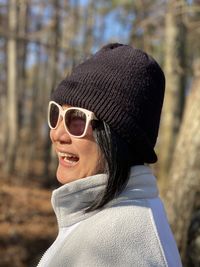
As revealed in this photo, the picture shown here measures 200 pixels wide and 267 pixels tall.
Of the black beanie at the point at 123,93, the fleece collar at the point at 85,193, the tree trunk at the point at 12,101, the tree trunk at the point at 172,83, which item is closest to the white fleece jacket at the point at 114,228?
the fleece collar at the point at 85,193

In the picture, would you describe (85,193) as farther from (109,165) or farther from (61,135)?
(61,135)

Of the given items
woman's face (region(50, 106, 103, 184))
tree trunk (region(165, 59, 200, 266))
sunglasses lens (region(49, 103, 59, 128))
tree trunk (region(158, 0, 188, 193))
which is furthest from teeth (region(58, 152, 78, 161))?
tree trunk (region(158, 0, 188, 193))

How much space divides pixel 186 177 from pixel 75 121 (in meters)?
2.42

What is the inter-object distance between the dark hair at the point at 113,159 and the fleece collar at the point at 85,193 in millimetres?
20

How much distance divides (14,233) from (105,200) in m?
8.55

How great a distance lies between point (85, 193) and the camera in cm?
166

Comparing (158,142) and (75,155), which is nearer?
(75,155)

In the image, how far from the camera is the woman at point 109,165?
5.08ft

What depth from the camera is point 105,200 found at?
5.34 feet

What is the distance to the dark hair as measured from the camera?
163 cm

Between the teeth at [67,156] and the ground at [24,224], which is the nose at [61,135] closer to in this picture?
the teeth at [67,156]

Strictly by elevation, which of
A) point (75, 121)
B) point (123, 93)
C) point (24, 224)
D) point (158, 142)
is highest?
point (123, 93)

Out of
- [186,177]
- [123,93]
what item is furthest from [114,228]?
[186,177]

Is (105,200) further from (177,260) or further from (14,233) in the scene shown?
(14,233)
